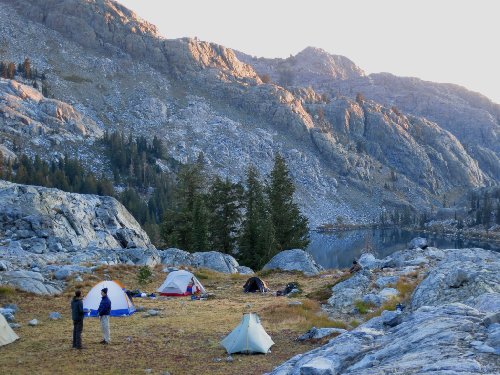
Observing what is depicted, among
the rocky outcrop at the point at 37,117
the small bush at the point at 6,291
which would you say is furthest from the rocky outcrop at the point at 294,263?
the rocky outcrop at the point at 37,117

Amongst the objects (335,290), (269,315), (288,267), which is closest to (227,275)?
(288,267)

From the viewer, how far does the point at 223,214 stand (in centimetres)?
5666

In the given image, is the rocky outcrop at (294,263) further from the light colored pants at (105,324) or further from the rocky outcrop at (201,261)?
the light colored pants at (105,324)

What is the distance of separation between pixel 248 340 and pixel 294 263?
90.7ft

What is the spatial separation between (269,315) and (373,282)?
7.09 meters

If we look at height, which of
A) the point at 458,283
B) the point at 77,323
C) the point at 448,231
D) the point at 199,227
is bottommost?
the point at 448,231

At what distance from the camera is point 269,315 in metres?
Result: 22.6

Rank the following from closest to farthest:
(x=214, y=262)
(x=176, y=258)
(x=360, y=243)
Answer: (x=176, y=258) < (x=214, y=262) < (x=360, y=243)

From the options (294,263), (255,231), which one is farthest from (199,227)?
(294,263)

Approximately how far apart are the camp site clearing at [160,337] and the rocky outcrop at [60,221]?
40.8 ft

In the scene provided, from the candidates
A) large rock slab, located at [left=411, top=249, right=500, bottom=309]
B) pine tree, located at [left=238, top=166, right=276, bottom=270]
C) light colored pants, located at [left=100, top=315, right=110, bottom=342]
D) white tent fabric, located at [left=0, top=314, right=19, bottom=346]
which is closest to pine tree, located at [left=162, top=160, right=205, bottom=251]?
pine tree, located at [left=238, top=166, right=276, bottom=270]

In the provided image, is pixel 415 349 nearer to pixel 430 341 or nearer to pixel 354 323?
pixel 430 341

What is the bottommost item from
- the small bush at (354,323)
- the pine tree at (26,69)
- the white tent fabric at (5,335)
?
the small bush at (354,323)

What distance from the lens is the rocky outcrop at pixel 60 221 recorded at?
39.8 meters
